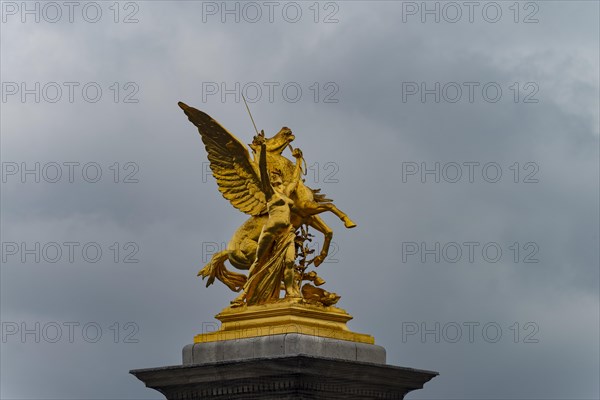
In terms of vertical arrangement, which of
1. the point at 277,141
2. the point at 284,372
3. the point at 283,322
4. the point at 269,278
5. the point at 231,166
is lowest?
the point at 284,372

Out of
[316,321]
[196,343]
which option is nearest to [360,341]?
[316,321]

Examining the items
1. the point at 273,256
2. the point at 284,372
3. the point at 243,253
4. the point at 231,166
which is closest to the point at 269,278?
the point at 273,256

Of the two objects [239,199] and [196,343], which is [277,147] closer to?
[239,199]

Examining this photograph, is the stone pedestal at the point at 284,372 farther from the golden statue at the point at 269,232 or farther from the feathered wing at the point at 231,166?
the feathered wing at the point at 231,166

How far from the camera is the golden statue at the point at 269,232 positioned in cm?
2948

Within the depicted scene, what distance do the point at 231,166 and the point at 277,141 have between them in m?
0.98

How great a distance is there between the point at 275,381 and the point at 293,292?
1.85 metres

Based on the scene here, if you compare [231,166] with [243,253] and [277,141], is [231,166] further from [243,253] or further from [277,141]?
[243,253]

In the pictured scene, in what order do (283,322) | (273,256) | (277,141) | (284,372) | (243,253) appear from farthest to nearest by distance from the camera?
(277,141)
(243,253)
(273,256)
(283,322)
(284,372)

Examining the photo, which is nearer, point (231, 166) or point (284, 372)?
point (284, 372)

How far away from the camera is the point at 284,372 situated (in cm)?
2806

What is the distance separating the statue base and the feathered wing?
2.04 meters

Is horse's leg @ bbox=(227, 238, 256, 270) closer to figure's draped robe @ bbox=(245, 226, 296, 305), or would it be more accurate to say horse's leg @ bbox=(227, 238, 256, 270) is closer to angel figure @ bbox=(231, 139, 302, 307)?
angel figure @ bbox=(231, 139, 302, 307)

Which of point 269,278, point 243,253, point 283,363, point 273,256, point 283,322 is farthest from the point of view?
point 243,253
